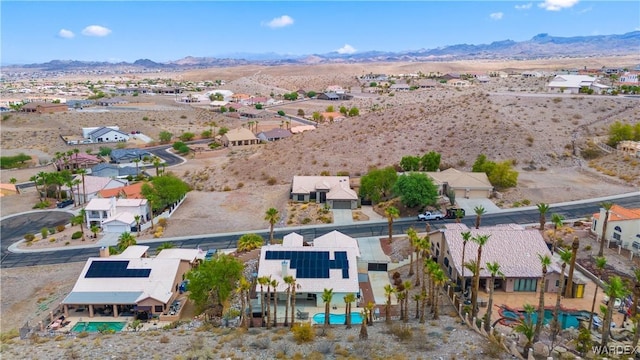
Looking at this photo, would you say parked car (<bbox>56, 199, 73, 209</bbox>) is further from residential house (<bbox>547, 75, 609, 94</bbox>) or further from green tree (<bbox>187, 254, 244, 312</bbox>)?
residential house (<bbox>547, 75, 609, 94</bbox>)

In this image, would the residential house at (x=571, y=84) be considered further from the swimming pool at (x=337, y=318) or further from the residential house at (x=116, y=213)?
the swimming pool at (x=337, y=318)

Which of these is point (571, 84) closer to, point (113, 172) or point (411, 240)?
point (411, 240)

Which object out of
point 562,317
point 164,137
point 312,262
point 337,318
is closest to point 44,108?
point 164,137

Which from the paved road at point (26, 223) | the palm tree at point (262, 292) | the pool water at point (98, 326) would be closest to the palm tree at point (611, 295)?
the palm tree at point (262, 292)

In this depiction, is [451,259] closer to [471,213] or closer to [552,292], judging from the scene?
[552,292]

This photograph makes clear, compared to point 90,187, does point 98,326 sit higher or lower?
lower

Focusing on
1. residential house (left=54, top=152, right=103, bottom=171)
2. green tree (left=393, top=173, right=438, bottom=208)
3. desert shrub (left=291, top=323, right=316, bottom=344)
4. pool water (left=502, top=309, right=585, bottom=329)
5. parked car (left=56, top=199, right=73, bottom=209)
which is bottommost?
parked car (left=56, top=199, right=73, bottom=209)

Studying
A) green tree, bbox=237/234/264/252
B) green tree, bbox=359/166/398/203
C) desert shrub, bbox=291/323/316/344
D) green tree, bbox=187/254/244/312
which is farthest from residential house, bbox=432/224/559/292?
green tree, bbox=359/166/398/203
